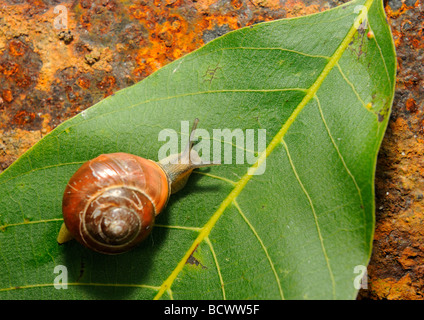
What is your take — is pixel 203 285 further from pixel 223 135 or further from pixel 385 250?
pixel 385 250

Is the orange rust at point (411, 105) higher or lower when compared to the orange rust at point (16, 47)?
lower

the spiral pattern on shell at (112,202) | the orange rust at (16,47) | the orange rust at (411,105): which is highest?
the orange rust at (16,47)

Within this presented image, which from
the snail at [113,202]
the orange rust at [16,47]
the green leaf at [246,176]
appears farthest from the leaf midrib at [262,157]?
the orange rust at [16,47]

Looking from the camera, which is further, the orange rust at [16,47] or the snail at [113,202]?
the orange rust at [16,47]

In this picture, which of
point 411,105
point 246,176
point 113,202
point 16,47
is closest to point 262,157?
point 246,176

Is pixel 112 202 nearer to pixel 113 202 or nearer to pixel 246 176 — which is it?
pixel 113 202

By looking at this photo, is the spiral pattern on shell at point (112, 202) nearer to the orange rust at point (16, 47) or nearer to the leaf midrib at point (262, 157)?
the leaf midrib at point (262, 157)

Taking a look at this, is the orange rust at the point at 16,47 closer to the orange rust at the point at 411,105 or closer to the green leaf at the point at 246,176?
the green leaf at the point at 246,176

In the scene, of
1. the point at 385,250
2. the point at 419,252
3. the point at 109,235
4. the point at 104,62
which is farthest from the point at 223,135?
the point at 419,252
